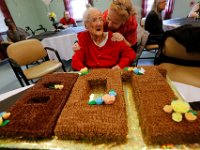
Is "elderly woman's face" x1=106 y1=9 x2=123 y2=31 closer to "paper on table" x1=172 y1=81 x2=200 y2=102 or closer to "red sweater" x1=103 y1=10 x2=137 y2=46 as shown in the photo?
"red sweater" x1=103 y1=10 x2=137 y2=46

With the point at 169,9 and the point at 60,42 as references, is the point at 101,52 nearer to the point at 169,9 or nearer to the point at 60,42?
the point at 60,42

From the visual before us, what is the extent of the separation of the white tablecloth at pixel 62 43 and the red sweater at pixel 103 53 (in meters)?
1.51

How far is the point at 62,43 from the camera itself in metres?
2.89

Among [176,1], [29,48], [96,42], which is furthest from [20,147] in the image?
[176,1]

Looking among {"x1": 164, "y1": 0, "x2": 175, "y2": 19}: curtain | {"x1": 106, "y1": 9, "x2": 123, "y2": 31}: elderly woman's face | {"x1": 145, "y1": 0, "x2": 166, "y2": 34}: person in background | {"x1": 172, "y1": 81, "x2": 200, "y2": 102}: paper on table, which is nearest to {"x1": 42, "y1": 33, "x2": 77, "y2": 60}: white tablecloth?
{"x1": 145, "y1": 0, "x2": 166, "y2": 34}: person in background

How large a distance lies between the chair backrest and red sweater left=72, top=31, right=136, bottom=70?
113 centimetres

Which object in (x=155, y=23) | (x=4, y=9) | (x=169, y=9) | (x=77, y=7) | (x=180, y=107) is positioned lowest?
(x=169, y=9)

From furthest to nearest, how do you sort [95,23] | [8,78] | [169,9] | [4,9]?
[169,9]
[4,9]
[8,78]
[95,23]

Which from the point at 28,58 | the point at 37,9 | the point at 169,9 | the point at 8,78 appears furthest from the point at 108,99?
the point at 37,9

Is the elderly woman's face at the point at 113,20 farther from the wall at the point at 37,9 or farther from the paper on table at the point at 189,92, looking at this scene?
the wall at the point at 37,9

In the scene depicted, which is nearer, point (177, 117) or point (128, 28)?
point (177, 117)

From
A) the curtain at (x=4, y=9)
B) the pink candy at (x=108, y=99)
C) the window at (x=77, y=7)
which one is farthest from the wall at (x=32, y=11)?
the pink candy at (x=108, y=99)

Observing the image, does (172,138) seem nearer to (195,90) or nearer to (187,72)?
(195,90)

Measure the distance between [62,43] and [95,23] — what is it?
5.71 ft
